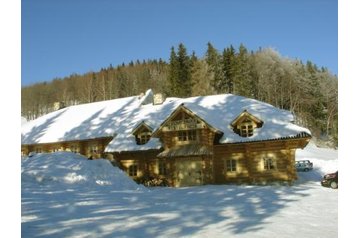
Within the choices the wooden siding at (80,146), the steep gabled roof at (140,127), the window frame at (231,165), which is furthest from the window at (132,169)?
the window frame at (231,165)

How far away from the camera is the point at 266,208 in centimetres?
1568

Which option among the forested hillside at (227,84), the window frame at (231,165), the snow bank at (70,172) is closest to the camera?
the snow bank at (70,172)

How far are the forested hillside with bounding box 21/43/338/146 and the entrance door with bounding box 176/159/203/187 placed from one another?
73.6ft

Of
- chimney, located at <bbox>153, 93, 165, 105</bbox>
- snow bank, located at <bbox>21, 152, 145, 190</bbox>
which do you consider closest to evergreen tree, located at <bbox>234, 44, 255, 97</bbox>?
chimney, located at <bbox>153, 93, 165, 105</bbox>

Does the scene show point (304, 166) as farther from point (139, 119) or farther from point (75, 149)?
point (75, 149)

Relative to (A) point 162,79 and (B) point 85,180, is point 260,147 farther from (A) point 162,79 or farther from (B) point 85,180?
(A) point 162,79

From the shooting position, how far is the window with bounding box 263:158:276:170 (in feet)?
93.9

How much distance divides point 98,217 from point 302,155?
44.1m

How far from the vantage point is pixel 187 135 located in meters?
30.1

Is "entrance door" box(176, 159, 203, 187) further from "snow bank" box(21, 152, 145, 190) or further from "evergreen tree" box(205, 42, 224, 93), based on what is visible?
"evergreen tree" box(205, 42, 224, 93)

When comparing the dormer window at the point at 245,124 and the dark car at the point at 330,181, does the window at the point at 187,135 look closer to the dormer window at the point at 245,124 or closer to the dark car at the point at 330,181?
the dormer window at the point at 245,124

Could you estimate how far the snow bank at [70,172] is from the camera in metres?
20.5

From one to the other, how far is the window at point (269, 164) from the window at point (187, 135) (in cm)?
581
